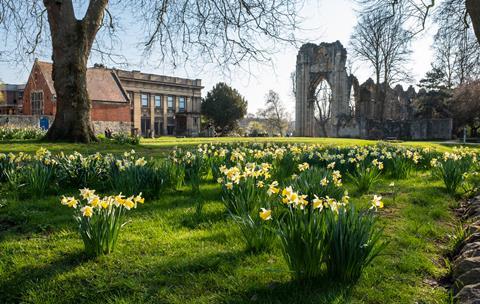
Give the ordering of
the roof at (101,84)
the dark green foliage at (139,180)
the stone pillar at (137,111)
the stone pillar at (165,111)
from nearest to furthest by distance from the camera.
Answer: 1. the dark green foliage at (139,180)
2. the roof at (101,84)
3. the stone pillar at (137,111)
4. the stone pillar at (165,111)

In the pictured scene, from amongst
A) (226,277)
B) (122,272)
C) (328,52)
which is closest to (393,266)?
(226,277)

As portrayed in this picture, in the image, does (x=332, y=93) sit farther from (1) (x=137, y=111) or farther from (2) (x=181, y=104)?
Answer: (1) (x=137, y=111)

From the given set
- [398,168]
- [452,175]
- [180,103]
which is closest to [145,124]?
[180,103]

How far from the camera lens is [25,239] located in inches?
151

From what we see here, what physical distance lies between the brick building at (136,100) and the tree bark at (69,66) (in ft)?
77.0

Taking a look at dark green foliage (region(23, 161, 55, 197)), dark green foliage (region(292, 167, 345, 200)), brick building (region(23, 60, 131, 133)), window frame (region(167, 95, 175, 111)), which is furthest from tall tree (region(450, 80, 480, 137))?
window frame (region(167, 95, 175, 111))

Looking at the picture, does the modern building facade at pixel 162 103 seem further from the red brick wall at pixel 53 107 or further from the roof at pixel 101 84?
the red brick wall at pixel 53 107

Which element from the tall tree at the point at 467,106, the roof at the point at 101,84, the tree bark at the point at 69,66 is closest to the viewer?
the tree bark at the point at 69,66

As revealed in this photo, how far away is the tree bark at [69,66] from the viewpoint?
11523 mm

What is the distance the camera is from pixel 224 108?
58812mm

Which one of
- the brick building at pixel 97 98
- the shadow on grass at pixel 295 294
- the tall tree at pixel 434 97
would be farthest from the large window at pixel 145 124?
the shadow on grass at pixel 295 294

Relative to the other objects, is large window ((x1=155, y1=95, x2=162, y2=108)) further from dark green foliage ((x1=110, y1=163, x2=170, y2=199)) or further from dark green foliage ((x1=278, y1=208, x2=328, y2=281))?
dark green foliage ((x1=278, y1=208, x2=328, y2=281))

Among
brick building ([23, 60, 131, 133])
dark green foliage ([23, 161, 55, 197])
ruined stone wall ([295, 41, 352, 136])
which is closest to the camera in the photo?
dark green foliage ([23, 161, 55, 197])

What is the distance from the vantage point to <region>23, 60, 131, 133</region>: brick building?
35812 mm
